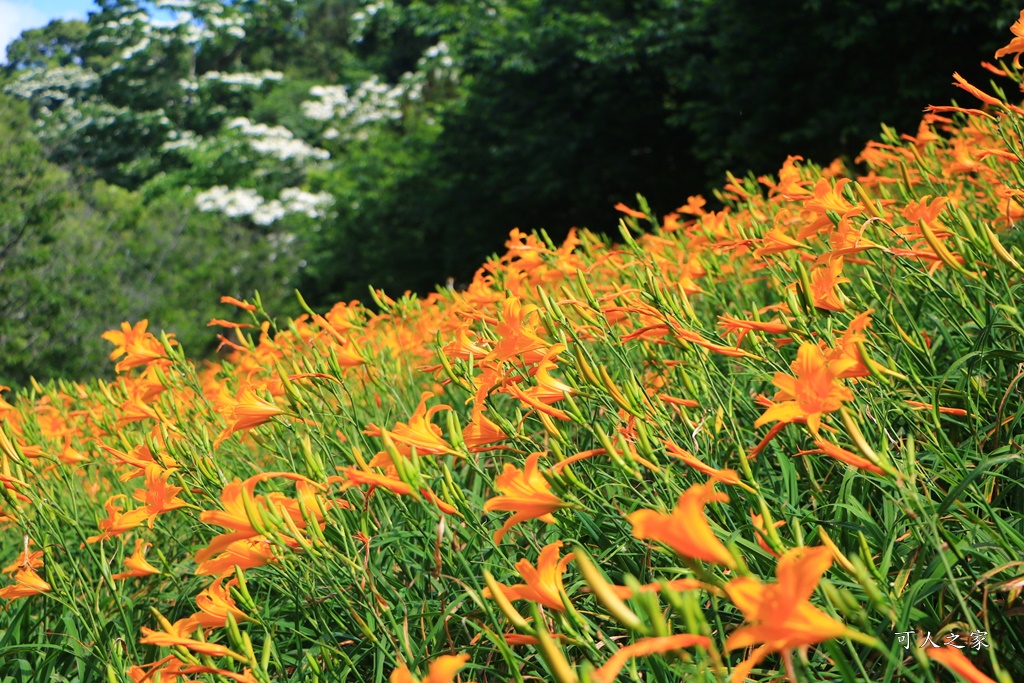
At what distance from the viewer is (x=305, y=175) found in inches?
734

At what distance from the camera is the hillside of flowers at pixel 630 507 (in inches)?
37.6

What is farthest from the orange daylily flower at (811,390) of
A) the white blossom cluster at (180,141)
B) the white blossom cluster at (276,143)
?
the white blossom cluster at (180,141)

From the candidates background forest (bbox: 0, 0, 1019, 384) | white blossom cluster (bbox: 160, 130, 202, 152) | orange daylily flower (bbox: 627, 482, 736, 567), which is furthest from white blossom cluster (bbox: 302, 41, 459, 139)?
orange daylily flower (bbox: 627, 482, 736, 567)

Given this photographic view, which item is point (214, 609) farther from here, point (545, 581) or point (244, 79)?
point (244, 79)

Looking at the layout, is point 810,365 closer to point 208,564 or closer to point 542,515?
point 542,515

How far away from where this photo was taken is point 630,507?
149cm

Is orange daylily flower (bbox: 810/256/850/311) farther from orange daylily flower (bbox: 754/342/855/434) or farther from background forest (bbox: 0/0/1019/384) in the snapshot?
background forest (bbox: 0/0/1019/384)

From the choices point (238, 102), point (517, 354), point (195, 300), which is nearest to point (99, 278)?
point (195, 300)

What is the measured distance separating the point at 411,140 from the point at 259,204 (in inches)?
155

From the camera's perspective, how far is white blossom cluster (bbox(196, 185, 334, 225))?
53.6 feet

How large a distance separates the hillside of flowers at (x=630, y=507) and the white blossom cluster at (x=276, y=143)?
16178 millimetres

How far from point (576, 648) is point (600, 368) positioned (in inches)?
20.0

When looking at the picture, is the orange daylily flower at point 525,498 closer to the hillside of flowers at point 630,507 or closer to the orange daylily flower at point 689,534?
the hillside of flowers at point 630,507

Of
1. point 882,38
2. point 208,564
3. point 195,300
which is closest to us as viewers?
point 208,564
